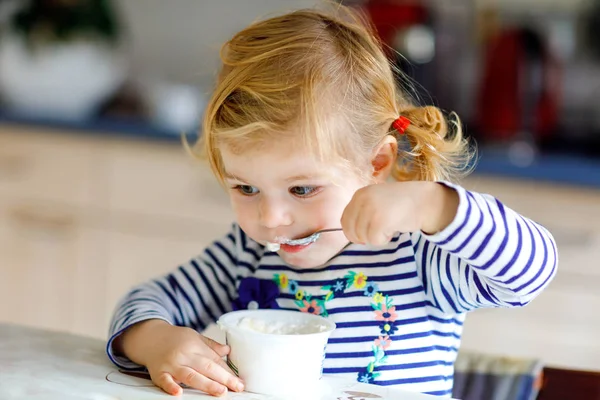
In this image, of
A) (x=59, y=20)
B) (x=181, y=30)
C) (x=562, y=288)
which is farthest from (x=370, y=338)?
(x=181, y=30)

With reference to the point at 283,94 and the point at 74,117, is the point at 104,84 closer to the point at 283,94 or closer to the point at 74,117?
the point at 74,117

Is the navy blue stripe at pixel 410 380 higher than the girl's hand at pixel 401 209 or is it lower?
lower

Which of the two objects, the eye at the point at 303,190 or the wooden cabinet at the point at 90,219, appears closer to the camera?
the eye at the point at 303,190

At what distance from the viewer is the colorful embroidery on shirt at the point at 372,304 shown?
975 mm

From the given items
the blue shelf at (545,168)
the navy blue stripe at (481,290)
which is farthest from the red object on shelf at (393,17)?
the navy blue stripe at (481,290)

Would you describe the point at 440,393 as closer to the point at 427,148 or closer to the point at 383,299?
the point at 383,299

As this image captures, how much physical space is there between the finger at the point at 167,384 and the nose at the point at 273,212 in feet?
0.67

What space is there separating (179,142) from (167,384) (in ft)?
5.00

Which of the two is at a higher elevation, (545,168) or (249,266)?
(545,168)

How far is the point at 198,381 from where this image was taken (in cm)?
83

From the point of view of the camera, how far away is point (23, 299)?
2.67m

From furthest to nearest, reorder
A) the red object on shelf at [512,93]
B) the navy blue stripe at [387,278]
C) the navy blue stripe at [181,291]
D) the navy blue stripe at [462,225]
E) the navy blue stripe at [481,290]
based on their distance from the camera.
Result: the red object on shelf at [512,93] → the navy blue stripe at [181,291] → the navy blue stripe at [387,278] → the navy blue stripe at [481,290] → the navy blue stripe at [462,225]

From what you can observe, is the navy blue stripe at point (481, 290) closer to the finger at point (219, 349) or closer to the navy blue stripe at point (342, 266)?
the navy blue stripe at point (342, 266)

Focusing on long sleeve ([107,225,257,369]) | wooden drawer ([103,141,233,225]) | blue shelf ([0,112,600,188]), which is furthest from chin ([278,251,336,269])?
wooden drawer ([103,141,233,225])
